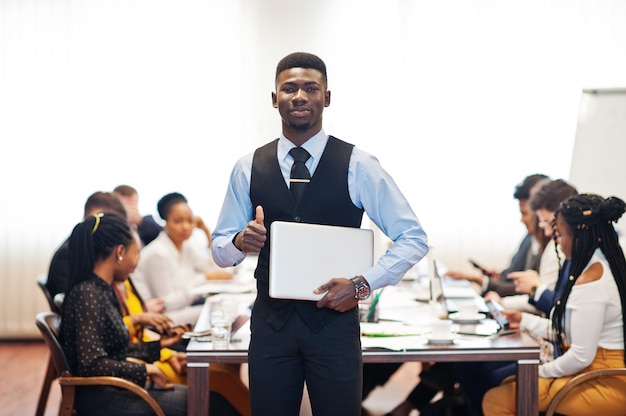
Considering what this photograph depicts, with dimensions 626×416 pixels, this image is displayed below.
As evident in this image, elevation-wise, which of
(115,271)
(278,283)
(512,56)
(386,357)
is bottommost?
(386,357)

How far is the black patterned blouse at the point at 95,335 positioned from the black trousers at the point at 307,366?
95 centimetres

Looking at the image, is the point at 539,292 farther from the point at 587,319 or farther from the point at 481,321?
the point at 587,319

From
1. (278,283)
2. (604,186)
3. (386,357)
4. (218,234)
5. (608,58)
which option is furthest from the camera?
(608,58)

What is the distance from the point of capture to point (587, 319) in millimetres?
3041

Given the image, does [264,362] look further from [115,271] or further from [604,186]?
[604,186]

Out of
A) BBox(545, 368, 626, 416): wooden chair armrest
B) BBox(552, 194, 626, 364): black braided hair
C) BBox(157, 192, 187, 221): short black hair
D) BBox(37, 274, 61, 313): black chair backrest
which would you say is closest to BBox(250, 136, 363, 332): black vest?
BBox(545, 368, 626, 416): wooden chair armrest

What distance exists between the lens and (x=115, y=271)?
10.5 feet

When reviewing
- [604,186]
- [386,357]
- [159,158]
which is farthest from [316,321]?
[159,158]

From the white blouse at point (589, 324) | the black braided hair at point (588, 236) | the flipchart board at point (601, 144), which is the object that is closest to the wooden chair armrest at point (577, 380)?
the white blouse at point (589, 324)

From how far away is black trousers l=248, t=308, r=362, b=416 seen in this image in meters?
2.14

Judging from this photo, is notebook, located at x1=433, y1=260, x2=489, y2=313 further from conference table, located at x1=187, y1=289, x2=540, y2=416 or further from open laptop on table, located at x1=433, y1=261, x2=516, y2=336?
conference table, located at x1=187, y1=289, x2=540, y2=416

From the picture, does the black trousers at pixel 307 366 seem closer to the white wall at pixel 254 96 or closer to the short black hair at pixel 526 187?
the short black hair at pixel 526 187

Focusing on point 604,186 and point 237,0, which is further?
point 237,0

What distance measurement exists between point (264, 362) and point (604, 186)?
4.06 meters
